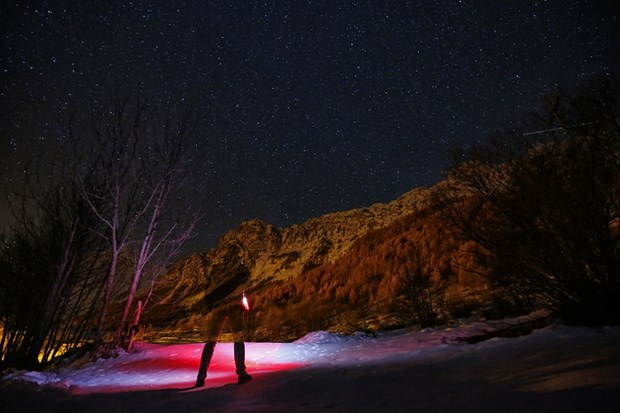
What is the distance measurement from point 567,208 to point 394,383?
144 inches

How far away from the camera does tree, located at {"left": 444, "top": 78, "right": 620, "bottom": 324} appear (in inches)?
202

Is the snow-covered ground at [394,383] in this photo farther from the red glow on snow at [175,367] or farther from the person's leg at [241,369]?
the person's leg at [241,369]

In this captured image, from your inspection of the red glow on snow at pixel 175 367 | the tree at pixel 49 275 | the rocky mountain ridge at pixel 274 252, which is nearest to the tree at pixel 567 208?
the red glow on snow at pixel 175 367

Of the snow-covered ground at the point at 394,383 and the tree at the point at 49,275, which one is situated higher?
the tree at the point at 49,275

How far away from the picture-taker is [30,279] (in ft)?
28.9

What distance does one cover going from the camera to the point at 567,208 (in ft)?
17.0

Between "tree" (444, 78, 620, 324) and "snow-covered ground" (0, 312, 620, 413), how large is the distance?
69 centimetres

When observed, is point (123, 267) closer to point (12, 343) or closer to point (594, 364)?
point (12, 343)

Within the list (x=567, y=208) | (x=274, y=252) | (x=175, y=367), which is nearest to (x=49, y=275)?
(x=175, y=367)

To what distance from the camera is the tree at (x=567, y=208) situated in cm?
514

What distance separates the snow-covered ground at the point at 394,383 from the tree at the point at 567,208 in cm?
69

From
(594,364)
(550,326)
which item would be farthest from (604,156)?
(594,364)

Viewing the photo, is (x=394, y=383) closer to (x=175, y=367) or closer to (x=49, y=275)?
(x=175, y=367)

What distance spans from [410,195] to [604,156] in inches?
1457
